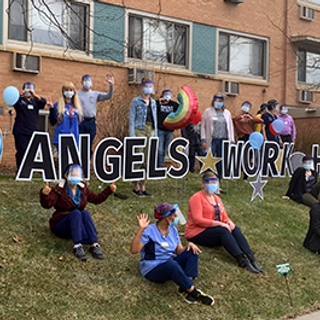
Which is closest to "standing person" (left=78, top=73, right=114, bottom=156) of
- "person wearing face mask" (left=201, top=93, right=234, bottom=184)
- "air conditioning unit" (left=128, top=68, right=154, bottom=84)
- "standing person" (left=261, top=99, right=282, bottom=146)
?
"person wearing face mask" (left=201, top=93, right=234, bottom=184)

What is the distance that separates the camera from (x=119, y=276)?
6383 millimetres

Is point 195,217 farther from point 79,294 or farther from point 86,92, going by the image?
point 86,92

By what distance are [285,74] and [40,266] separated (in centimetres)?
1649

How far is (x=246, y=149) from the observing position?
11.2m

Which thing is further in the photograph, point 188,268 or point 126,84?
point 126,84

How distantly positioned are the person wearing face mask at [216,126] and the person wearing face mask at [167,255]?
4.81m

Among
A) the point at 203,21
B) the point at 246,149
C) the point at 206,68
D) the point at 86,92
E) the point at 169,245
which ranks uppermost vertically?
the point at 203,21

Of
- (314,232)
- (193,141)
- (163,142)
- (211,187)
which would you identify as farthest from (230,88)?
(211,187)

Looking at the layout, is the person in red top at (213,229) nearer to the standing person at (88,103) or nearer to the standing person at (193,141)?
the standing person at (88,103)

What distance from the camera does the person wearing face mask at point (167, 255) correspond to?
5934 millimetres

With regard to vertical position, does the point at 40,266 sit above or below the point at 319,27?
below

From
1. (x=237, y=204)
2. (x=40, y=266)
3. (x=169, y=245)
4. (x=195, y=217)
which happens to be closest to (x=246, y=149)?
(x=237, y=204)

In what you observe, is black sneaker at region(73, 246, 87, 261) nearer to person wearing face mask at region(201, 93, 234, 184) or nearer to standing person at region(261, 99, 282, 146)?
person wearing face mask at region(201, 93, 234, 184)

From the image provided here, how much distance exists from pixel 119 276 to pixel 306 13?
58.0 feet
